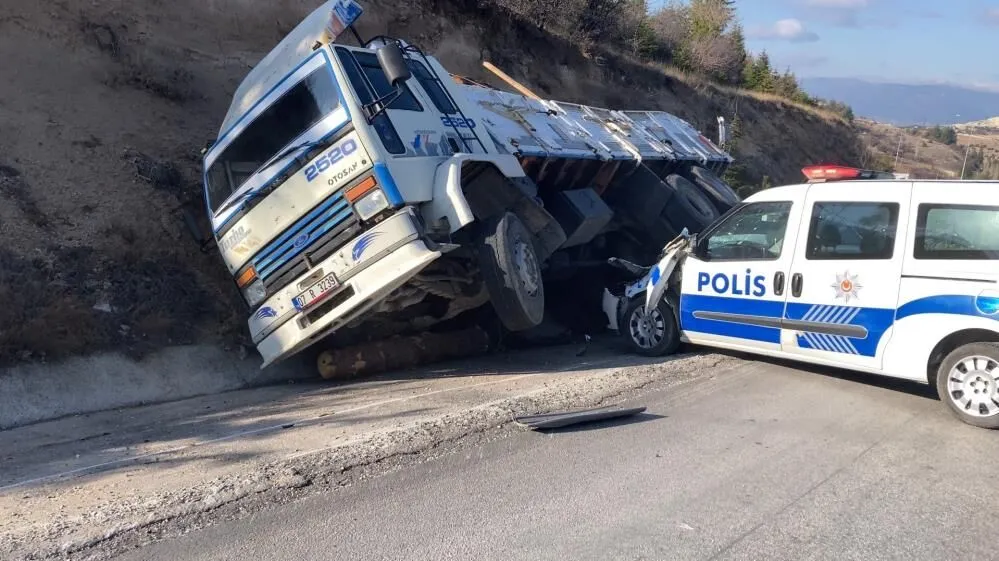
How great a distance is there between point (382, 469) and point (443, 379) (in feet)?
9.50

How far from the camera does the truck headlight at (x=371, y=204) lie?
6.94 m

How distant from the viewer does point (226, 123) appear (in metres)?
8.54

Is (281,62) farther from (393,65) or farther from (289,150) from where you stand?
(393,65)

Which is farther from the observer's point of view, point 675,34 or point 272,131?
point 675,34

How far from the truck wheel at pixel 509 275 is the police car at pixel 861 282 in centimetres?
158

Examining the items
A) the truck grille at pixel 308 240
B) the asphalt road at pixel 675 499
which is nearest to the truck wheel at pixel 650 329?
the asphalt road at pixel 675 499

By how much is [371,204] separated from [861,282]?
395 centimetres

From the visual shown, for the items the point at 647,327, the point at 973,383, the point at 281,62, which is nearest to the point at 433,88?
the point at 281,62

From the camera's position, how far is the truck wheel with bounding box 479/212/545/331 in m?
7.45

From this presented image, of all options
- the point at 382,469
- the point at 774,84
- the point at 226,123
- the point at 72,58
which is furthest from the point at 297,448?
the point at 774,84

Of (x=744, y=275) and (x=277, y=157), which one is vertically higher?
(x=277, y=157)

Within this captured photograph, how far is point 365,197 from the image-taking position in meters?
6.98

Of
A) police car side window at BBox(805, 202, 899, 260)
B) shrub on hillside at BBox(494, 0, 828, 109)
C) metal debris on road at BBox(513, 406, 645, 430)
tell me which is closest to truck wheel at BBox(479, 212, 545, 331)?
metal debris on road at BBox(513, 406, 645, 430)

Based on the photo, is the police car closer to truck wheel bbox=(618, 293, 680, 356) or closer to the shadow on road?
truck wheel bbox=(618, 293, 680, 356)
